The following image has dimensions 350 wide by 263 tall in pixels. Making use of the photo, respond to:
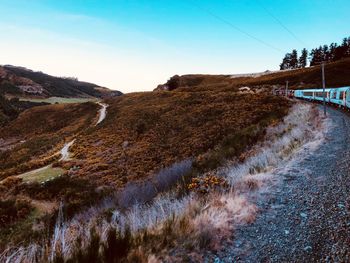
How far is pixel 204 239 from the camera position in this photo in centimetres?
412

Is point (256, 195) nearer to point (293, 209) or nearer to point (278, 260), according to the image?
point (293, 209)

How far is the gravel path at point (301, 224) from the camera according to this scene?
3797 millimetres

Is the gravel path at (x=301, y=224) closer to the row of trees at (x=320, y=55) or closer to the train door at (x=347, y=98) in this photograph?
the train door at (x=347, y=98)

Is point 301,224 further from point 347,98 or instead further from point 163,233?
point 347,98

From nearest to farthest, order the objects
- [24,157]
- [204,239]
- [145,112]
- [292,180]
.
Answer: [204,239]
[292,180]
[24,157]
[145,112]

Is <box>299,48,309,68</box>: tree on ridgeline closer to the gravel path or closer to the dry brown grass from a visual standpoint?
the dry brown grass

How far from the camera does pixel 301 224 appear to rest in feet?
15.2

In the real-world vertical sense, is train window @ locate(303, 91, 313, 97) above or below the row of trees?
below

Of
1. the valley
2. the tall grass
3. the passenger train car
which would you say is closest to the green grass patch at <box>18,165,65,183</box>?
the valley

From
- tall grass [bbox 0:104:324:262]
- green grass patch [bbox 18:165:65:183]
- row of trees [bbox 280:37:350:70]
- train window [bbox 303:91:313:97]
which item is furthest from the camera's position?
row of trees [bbox 280:37:350:70]

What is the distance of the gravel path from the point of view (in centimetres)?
380

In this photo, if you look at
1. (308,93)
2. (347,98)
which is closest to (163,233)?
(347,98)

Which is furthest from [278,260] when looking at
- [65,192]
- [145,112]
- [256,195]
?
[145,112]

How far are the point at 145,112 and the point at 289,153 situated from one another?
39.5 metres
